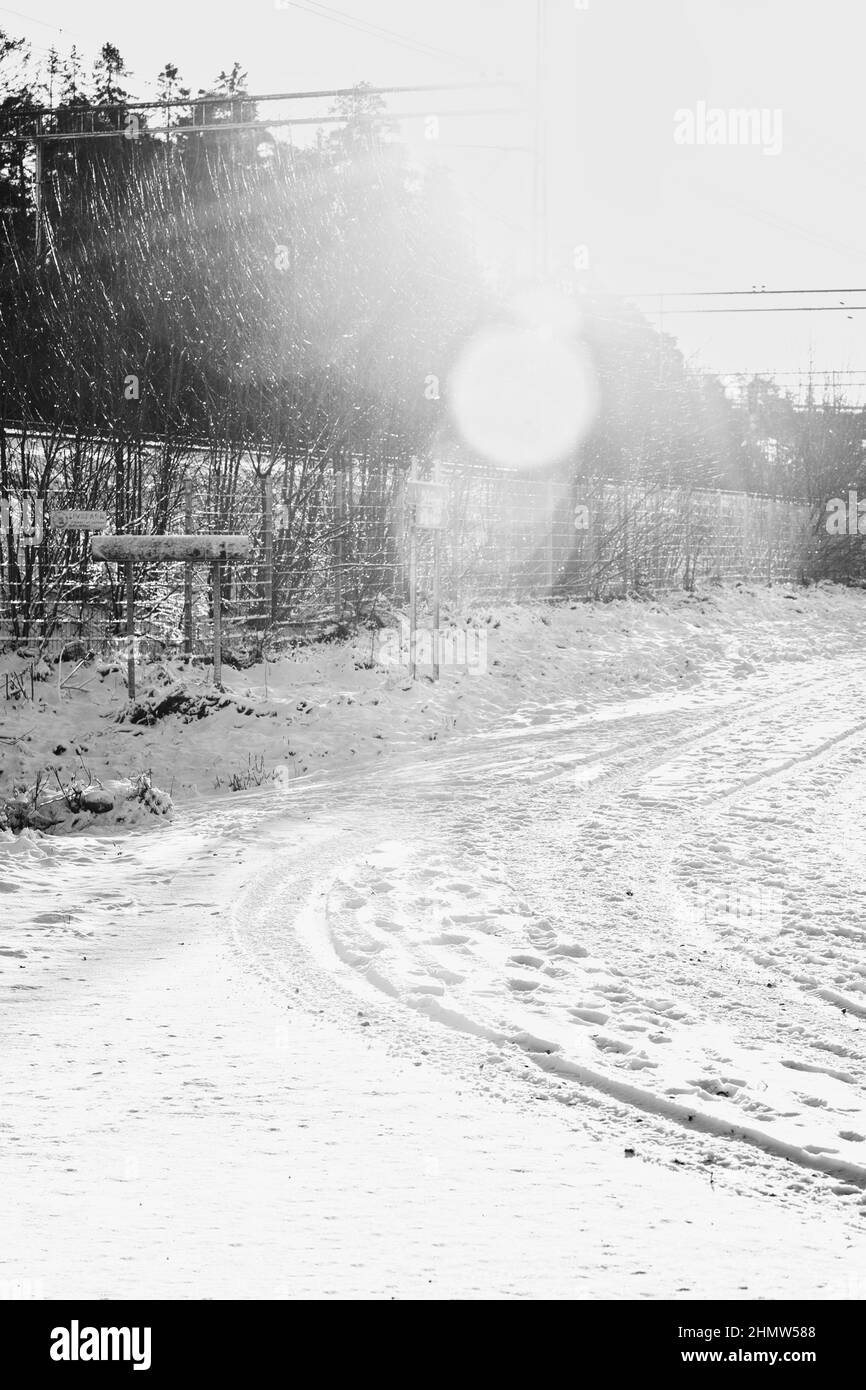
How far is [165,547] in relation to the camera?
46.7ft

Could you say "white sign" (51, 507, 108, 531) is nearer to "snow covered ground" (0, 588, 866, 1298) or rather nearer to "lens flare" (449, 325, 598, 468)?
"snow covered ground" (0, 588, 866, 1298)

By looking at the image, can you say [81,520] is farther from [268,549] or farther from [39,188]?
[39,188]

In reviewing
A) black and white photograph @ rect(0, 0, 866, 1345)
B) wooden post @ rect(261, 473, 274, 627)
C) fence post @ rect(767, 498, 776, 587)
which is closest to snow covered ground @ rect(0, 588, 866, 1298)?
black and white photograph @ rect(0, 0, 866, 1345)

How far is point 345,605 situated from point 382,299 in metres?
5.11

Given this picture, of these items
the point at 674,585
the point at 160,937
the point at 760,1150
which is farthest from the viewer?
the point at 674,585

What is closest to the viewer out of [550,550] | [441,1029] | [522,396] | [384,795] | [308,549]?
[441,1029]

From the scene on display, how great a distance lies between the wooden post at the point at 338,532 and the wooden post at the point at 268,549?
3.99 feet

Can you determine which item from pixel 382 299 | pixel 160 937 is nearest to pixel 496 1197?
pixel 160 937

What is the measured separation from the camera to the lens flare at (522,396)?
23.3m

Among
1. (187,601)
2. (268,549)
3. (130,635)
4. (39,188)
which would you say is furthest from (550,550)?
(130,635)

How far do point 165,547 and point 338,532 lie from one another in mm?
4735

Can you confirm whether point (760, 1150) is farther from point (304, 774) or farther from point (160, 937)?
point (304, 774)

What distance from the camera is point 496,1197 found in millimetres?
4188

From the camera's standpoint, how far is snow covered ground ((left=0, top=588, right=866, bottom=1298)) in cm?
387
